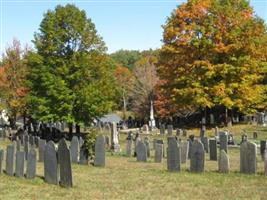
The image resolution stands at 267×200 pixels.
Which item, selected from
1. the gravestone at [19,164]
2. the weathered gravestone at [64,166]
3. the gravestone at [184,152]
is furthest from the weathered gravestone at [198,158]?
the gravestone at [19,164]

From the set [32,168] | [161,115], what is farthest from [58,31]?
[161,115]

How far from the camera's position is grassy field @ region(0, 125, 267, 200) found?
13336 mm

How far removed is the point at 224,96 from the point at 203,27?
20.5 feet

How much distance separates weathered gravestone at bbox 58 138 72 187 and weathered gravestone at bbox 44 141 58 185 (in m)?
0.41

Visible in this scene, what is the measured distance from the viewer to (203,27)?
43.9m

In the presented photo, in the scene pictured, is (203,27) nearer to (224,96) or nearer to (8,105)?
(224,96)

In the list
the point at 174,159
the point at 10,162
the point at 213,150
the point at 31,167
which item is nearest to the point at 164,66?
the point at 213,150

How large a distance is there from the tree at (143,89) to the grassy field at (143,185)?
4551 cm

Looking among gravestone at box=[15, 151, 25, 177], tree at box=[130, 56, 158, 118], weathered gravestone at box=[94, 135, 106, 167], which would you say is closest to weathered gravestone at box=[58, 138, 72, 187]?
gravestone at box=[15, 151, 25, 177]

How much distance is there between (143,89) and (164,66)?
24.9 meters

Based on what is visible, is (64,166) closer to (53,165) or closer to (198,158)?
(53,165)

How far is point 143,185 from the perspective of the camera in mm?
14789

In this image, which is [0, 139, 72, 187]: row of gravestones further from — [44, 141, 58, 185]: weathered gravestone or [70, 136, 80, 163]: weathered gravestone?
[70, 136, 80, 163]: weathered gravestone

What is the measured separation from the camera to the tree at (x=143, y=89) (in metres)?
65.6
